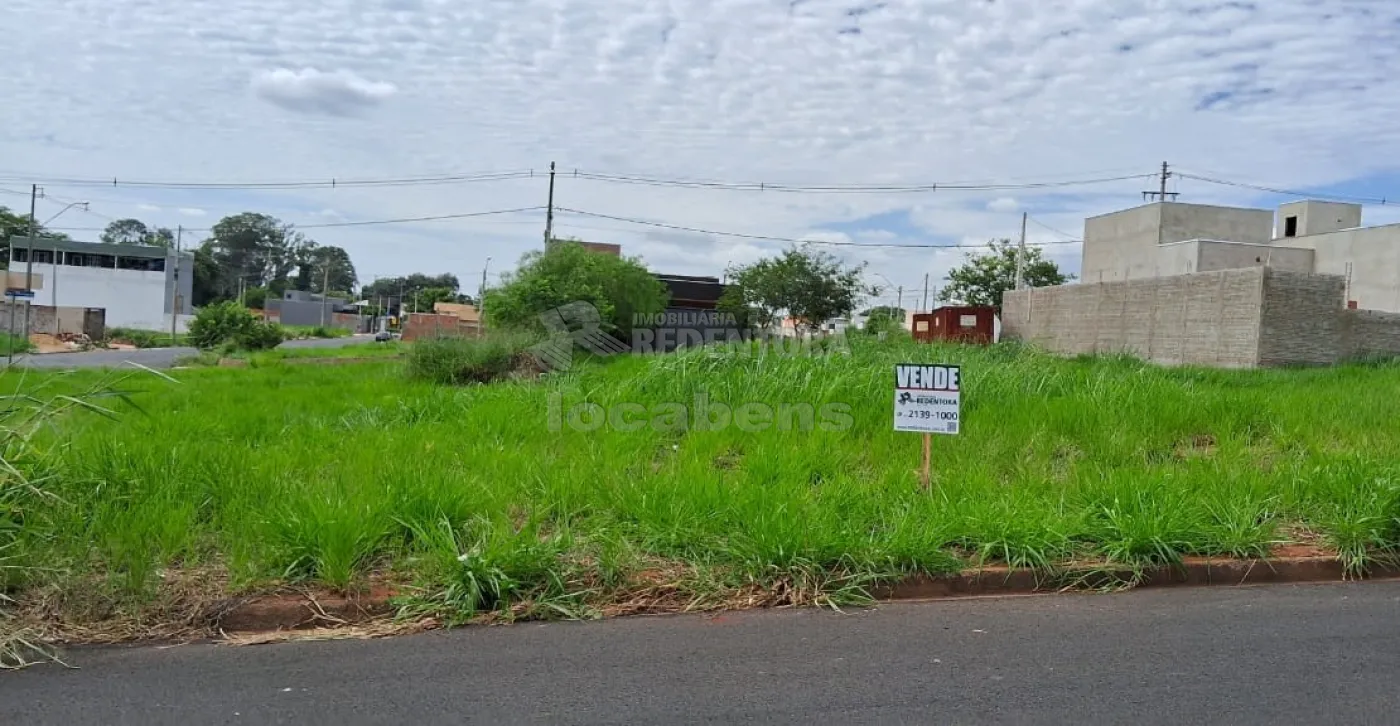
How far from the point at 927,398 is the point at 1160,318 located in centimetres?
1441

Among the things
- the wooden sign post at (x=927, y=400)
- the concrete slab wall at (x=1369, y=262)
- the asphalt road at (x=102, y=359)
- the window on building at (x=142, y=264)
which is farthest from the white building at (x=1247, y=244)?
the window on building at (x=142, y=264)

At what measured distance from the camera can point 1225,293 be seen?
15.9 meters

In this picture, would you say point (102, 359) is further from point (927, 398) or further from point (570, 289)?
point (927, 398)

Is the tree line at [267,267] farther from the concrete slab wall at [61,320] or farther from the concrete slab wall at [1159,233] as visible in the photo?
the concrete slab wall at [1159,233]

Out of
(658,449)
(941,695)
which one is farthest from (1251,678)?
(658,449)

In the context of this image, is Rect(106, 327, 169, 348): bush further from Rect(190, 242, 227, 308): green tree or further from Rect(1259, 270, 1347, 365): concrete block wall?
Rect(1259, 270, 1347, 365): concrete block wall

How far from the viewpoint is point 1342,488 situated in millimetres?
5953

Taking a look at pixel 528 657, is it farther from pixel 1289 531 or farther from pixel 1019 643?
pixel 1289 531

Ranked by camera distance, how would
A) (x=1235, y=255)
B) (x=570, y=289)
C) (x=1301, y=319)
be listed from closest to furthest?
(x=1301, y=319)
(x=570, y=289)
(x=1235, y=255)

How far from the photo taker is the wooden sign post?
19.6 feet

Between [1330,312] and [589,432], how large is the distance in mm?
14743

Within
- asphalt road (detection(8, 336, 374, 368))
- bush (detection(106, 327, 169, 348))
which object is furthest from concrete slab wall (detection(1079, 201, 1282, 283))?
bush (detection(106, 327, 169, 348))

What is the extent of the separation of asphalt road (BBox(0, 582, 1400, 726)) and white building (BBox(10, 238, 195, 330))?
6886cm
